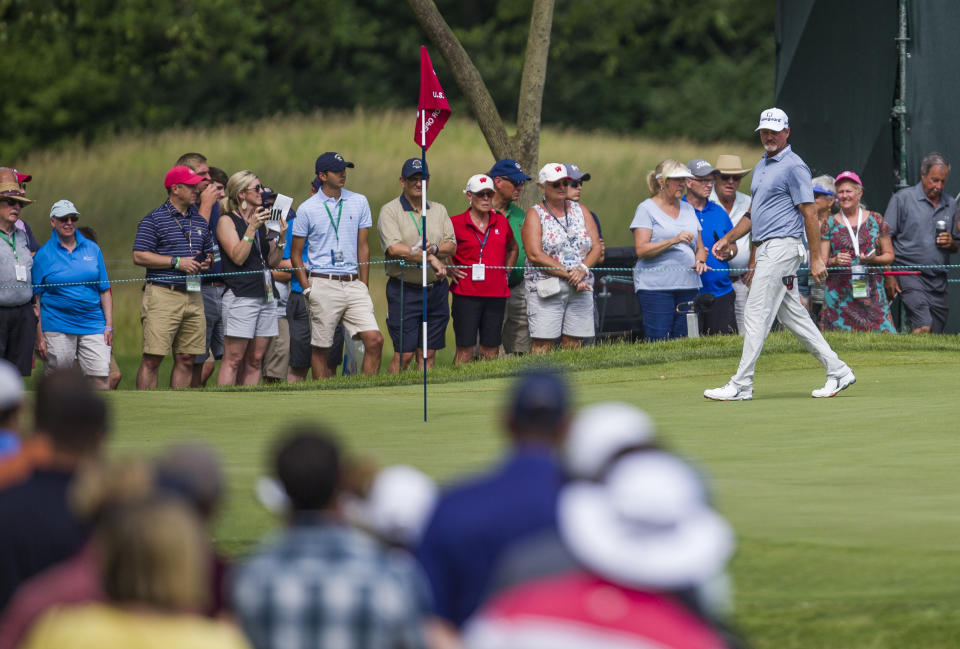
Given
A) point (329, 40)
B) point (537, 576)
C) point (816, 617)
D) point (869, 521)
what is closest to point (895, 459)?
point (869, 521)

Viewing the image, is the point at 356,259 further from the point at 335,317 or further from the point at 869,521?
the point at 869,521

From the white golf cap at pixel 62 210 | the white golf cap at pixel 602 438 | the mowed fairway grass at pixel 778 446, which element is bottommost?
the mowed fairway grass at pixel 778 446

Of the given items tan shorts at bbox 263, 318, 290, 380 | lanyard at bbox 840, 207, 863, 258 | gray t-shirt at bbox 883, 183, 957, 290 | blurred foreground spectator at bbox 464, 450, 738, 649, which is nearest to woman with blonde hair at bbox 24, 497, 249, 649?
blurred foreground spectator at bbox 464, 450, 738, 649

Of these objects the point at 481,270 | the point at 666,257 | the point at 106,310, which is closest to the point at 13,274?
the point at 106,310

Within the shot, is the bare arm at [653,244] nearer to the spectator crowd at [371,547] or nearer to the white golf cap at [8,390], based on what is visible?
the white golf cap at [8,390]

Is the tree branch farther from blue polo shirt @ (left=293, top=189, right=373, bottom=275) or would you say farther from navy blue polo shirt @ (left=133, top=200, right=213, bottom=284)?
navy blue polo shirt @ (left=133, top=200, right=213, bottom=284)

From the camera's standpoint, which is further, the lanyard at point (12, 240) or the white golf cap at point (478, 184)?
the white golf cap at point (478, 184)

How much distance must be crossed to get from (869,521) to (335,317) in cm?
798

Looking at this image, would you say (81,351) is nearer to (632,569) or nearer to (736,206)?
(736,206)

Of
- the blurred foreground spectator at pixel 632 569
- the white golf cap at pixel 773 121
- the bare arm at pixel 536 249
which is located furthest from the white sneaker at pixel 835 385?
the blurred foreground spectator at pixel 632 569

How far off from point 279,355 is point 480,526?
12896mm

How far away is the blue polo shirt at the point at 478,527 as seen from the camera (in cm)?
395

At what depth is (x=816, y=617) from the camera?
6.15 m

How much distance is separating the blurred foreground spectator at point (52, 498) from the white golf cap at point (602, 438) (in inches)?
59.3
